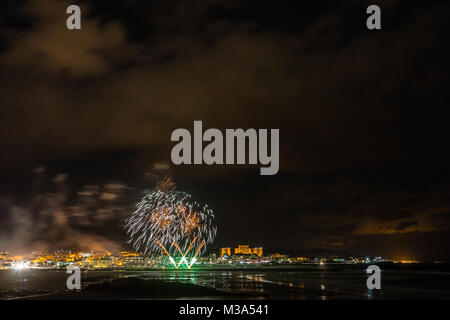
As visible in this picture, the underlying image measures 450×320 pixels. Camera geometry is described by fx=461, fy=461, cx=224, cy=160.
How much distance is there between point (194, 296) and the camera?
4328cm
